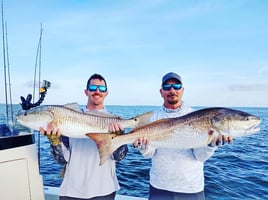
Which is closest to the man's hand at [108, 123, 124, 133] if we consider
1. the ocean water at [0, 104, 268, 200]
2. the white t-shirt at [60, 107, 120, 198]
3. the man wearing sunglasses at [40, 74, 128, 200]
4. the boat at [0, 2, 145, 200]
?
the man wearing sunglasses at [40, 74, 128, 200]

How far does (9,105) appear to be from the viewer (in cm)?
374

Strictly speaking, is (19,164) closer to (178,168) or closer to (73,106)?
(73,106)

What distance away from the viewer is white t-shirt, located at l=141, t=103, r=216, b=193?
2779mm

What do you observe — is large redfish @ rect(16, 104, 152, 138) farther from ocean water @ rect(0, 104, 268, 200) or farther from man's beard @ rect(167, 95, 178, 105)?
ocean water @ rect(0, 104, 268, 200)

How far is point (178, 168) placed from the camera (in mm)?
2818

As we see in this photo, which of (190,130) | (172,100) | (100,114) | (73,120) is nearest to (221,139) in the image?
(190,130)

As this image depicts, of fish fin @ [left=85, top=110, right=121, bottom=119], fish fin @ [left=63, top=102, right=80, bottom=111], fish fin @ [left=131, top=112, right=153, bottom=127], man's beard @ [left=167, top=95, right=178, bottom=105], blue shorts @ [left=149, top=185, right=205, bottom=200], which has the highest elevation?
man's beard @ [left=167, top=95, right=178, bottom=105]

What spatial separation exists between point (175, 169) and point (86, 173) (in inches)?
37.0

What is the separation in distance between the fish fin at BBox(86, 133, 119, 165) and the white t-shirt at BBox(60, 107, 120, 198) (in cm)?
19

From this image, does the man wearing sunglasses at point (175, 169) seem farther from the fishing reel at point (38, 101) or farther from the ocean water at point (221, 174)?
the ocean water at point (221, 174)

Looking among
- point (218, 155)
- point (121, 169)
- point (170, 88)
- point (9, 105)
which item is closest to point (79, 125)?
point (170, 88)

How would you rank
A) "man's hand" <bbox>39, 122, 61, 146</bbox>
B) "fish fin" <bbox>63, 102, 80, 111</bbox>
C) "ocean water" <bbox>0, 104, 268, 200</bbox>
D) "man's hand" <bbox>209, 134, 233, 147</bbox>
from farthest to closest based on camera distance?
1. "ocean water" <bbox>0, 104, 268, 200</bbox>
2. "fish fin" <bbox>63, 102, 80, 111</bbox>
3. "man's hand" <bbox>39, 122, 61, 146</bbox>
4. "man's hand" <bbox>209, 134, 233, 147</bbox>

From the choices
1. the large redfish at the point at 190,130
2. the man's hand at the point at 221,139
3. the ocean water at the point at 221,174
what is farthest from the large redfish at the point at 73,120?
the ocean water at the point at 221,174

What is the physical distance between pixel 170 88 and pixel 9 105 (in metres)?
2.30
